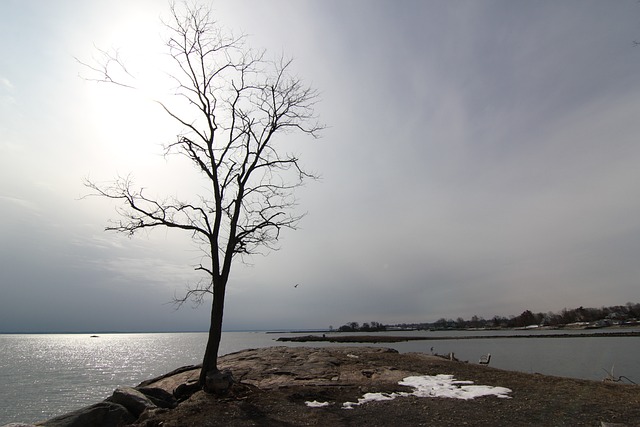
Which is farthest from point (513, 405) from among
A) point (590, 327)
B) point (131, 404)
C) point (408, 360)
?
point (590, 327)

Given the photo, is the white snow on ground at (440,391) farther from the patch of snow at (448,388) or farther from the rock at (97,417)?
the rock at (97,417)

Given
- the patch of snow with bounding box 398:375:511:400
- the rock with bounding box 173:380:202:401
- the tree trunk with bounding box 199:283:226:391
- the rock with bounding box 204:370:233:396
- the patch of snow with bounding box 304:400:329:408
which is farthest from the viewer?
the rock with bounding box 173:380:202:401

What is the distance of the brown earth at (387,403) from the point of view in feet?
29.4

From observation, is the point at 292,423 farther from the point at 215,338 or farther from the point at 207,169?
the point at 207,169

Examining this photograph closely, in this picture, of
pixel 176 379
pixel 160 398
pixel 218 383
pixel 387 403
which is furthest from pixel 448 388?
pixel 176 379

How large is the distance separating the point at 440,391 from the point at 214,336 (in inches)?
302

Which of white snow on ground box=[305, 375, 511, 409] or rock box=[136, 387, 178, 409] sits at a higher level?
white snow on ground box=[305, 375, 511, 409]

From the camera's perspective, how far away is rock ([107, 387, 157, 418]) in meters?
11.5

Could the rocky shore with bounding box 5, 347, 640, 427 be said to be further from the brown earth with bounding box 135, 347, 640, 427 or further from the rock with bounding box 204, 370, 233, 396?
the rock with bounding box 204, 370, 233, 396

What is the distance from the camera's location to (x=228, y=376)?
12344 mm

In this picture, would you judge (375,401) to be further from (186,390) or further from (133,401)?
(133,401)

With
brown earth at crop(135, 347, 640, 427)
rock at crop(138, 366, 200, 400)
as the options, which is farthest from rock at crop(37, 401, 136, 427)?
rock at crop(138, 366, 200, 400)

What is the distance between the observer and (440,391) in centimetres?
1184

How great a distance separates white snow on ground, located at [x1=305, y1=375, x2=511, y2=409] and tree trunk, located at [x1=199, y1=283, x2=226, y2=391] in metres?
3.93
